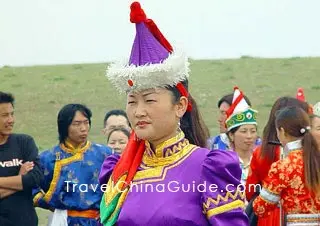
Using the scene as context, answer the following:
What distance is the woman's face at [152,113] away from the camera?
4992 mm

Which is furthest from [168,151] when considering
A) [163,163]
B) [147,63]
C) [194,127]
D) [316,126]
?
[316,126]

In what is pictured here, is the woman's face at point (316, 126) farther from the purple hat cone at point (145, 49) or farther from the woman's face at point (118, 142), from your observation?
the purple hat cone at point (145, 49)

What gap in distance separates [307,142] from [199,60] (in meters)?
23.5

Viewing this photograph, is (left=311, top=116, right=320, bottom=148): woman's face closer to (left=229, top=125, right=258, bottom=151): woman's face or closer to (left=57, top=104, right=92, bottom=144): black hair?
(left=229, top=125, right=258, bottom=151): woman's face

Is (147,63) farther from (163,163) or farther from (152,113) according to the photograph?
(163,163)

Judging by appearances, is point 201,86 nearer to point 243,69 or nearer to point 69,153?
point 243,69

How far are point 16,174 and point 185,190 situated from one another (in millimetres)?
3385

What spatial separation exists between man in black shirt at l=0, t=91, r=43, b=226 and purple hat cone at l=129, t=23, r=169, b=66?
10.4ft

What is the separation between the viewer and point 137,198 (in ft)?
16.7

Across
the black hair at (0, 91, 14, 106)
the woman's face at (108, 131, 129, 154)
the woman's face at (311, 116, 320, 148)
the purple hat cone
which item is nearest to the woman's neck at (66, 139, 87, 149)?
the woman's face at (108, 131, 129, 154)

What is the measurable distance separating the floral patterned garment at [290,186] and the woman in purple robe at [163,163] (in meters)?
1.80

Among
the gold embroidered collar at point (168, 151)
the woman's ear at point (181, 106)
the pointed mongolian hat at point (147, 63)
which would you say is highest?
the pointed mongolian hat at point (147, 63)

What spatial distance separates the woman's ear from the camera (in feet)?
16.7

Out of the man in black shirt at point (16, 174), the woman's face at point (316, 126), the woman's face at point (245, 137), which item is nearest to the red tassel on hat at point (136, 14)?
the woman's face at point (316, 126)
